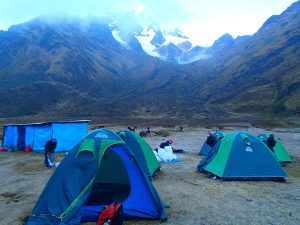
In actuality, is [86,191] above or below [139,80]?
below

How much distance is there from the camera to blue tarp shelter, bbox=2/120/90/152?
17219mm

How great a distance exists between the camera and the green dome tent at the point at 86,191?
5.11 meters

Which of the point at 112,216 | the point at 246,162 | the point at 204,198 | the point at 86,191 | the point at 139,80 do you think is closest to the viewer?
the point at 112,216

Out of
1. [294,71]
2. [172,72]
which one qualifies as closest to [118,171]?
[294,71]

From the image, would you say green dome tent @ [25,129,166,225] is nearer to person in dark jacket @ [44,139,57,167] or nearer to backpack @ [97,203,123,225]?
backpack @ [97,203,123,225]

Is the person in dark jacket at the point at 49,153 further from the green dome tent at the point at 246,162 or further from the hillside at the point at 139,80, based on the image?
the hillside at the point at 139,80

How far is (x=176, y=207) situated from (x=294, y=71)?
76505 millimetres

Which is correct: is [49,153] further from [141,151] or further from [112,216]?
[112,216]

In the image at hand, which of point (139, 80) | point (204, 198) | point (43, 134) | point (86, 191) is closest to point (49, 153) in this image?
point (43, 134)

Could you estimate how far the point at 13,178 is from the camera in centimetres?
988

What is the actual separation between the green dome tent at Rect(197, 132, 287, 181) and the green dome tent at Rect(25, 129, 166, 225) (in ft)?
12.5

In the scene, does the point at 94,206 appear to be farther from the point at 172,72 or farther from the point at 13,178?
the point at 172,72

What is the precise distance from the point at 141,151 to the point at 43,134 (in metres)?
10.5

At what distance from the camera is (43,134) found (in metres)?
17.3
